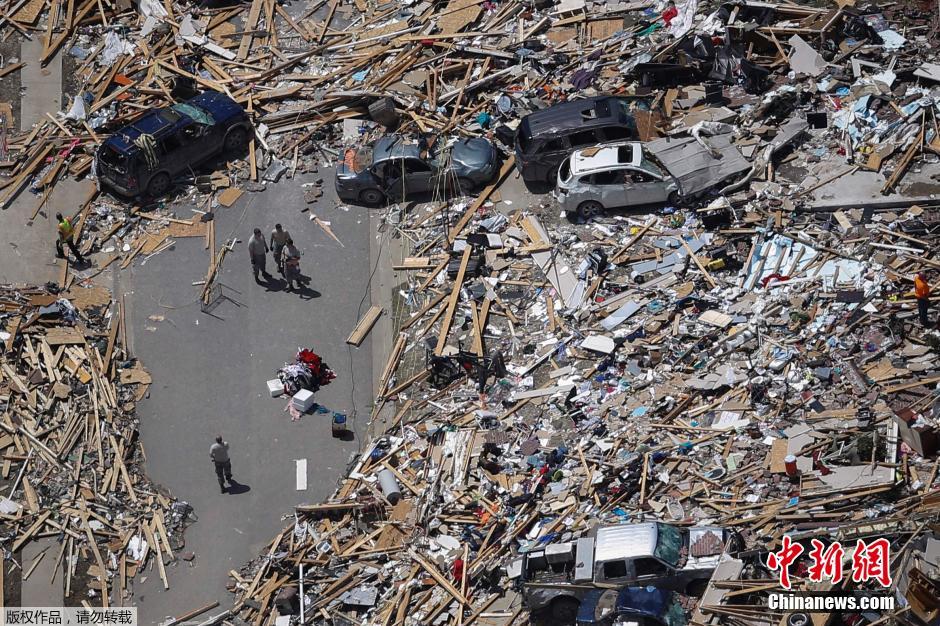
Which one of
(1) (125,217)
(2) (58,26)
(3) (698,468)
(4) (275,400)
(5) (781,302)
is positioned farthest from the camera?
(2) (58,26)

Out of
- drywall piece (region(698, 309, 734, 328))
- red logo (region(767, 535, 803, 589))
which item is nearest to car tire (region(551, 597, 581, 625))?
red logo (region(767, 535, 803, 589))

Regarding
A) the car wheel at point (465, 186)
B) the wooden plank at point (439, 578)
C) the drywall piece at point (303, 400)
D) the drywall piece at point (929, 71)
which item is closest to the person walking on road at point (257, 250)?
the drywall piece at point (303, 400)

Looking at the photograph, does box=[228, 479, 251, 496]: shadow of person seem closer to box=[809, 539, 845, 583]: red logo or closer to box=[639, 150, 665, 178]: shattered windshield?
box=[639, 150, 665, 178]: shattered windshield

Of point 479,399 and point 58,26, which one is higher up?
point 58,26

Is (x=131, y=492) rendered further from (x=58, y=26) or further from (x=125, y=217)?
(x=58, y=26)

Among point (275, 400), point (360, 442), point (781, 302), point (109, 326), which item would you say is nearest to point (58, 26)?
point (109, 326)
